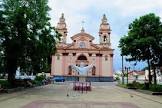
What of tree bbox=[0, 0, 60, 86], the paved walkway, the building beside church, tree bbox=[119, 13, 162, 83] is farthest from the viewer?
the building beside church

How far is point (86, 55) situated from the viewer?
104062mm

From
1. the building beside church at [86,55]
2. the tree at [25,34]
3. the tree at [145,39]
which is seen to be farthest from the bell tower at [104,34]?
the tree at [25,34]

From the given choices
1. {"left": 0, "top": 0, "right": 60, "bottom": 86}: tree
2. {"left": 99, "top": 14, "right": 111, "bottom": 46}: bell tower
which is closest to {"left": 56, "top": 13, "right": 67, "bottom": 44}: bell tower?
{"left": 99, "top": 14, "right": 111, "bottom": 46}: bell tower

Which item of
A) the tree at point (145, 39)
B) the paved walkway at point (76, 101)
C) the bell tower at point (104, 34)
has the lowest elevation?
the paved walkway at point (76, 101)

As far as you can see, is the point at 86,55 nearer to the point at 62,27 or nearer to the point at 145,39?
the point at 62,27

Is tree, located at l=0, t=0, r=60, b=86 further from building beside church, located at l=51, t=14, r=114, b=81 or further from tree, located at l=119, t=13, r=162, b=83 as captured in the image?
building beside church, located at l=51, t=14, r=114, b=81

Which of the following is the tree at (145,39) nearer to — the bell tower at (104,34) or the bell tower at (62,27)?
the bell tower at (104,34)

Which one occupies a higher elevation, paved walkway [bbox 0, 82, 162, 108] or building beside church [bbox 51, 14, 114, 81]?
building beside church [bbox 51, 14, 114, 81]

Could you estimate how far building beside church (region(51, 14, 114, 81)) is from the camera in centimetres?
10212

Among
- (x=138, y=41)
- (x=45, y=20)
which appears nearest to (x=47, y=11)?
(x=45, y=20)

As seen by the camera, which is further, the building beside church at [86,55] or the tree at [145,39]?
the building beside church at [86,55]

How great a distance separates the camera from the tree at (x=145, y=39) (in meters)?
37.6

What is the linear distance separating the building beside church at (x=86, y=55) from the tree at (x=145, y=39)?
6136cm

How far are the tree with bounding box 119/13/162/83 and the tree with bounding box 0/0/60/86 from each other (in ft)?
28.0
